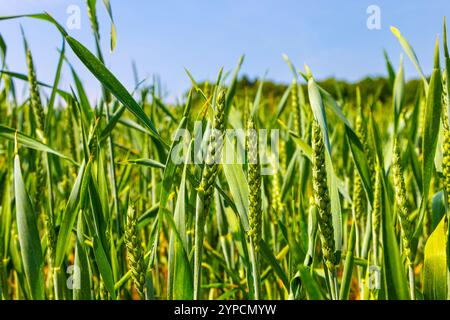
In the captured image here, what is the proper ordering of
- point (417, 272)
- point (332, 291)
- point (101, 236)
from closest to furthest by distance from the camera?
point (332, 291) < point (101, 236) < point (417, 272)

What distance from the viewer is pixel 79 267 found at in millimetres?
695

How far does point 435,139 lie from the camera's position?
58 cm

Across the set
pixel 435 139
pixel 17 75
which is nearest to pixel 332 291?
pixel 435 139

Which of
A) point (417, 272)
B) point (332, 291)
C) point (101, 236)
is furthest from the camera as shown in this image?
point (417, 272)

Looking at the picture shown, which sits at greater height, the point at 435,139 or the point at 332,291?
the point at 435,139

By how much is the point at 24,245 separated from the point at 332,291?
40 centimetres

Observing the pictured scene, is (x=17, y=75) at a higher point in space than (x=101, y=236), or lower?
higher

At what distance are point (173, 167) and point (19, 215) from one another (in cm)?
21

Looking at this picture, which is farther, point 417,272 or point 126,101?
point 417,272
